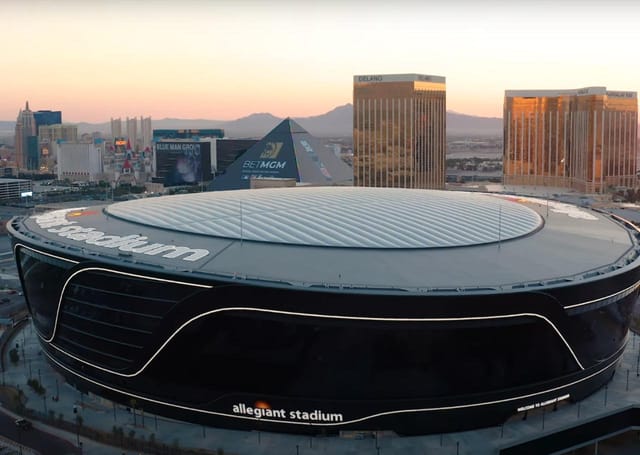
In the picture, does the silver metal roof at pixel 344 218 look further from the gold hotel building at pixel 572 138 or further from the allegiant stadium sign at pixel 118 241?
the gold hotel building at pixel 572 138

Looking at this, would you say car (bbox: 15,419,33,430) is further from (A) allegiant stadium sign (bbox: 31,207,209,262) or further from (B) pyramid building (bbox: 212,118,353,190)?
(B) pyramid building (bbox: 212,118,353,190)

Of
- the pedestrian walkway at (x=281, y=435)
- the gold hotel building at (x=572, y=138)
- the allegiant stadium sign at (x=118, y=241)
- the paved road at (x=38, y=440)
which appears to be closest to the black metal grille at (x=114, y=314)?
the allegiant stadium sign at (x=118, y=241)

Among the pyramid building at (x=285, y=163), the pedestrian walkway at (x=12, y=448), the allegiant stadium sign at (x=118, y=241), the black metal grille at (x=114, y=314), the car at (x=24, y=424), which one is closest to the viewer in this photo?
the pedestrian walkway at (x=12, y=448)

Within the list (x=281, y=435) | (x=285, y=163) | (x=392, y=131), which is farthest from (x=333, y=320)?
(x=392, y=131)

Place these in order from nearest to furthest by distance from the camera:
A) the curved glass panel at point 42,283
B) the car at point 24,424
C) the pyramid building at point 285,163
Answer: the car at point 24,424 < the curved glass panel at point 42,283 < the pyramid building at point 285,163

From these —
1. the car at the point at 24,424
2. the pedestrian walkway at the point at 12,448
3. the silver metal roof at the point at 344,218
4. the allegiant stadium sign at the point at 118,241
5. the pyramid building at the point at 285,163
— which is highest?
the pyramid building at the point at 285,163
